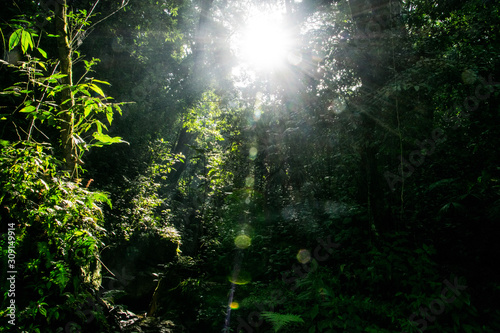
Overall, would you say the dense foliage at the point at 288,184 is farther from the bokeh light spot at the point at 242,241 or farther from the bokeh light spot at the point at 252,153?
the bokeh light spot at the point at 252,153

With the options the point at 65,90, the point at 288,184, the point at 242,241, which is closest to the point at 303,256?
the point at 242,241

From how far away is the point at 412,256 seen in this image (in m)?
3.61

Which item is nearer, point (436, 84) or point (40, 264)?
point (40, 264)

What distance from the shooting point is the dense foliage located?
2.27 metres

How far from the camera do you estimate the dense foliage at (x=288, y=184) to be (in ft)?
7.44

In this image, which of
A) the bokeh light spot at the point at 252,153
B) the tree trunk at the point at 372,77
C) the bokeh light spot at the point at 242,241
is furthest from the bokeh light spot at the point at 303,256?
the bokeh light spot at the point at 252,153

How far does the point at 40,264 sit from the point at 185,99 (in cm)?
1151

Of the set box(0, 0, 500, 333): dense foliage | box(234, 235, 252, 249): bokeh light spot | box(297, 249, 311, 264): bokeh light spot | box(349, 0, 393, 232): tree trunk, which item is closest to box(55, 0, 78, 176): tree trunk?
box(0, 0, 500, 333): dense foliage

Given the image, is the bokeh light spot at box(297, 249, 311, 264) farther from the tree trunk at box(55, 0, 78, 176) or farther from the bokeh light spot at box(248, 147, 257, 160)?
the tree trunk at box(55, 0, 78, 176)

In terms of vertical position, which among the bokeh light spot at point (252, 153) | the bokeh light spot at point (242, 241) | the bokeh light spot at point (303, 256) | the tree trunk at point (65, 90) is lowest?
the bokeh light spot at point (303, 256)

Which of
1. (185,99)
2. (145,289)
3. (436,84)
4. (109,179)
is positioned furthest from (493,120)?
(185,99)

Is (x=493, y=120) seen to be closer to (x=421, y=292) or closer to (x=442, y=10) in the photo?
(x=421, y=292)

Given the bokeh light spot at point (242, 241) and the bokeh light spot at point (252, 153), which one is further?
the bokeh light spot at point (252, 153)

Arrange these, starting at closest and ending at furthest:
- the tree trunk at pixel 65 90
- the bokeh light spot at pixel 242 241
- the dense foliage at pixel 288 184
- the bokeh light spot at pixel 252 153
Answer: the dense foliage at pixel 288 184 < the tree trunk at pixel 65 90 < the bokeh light spot at pixel 242 241 < the bokeh light spot at pixel 252 153
